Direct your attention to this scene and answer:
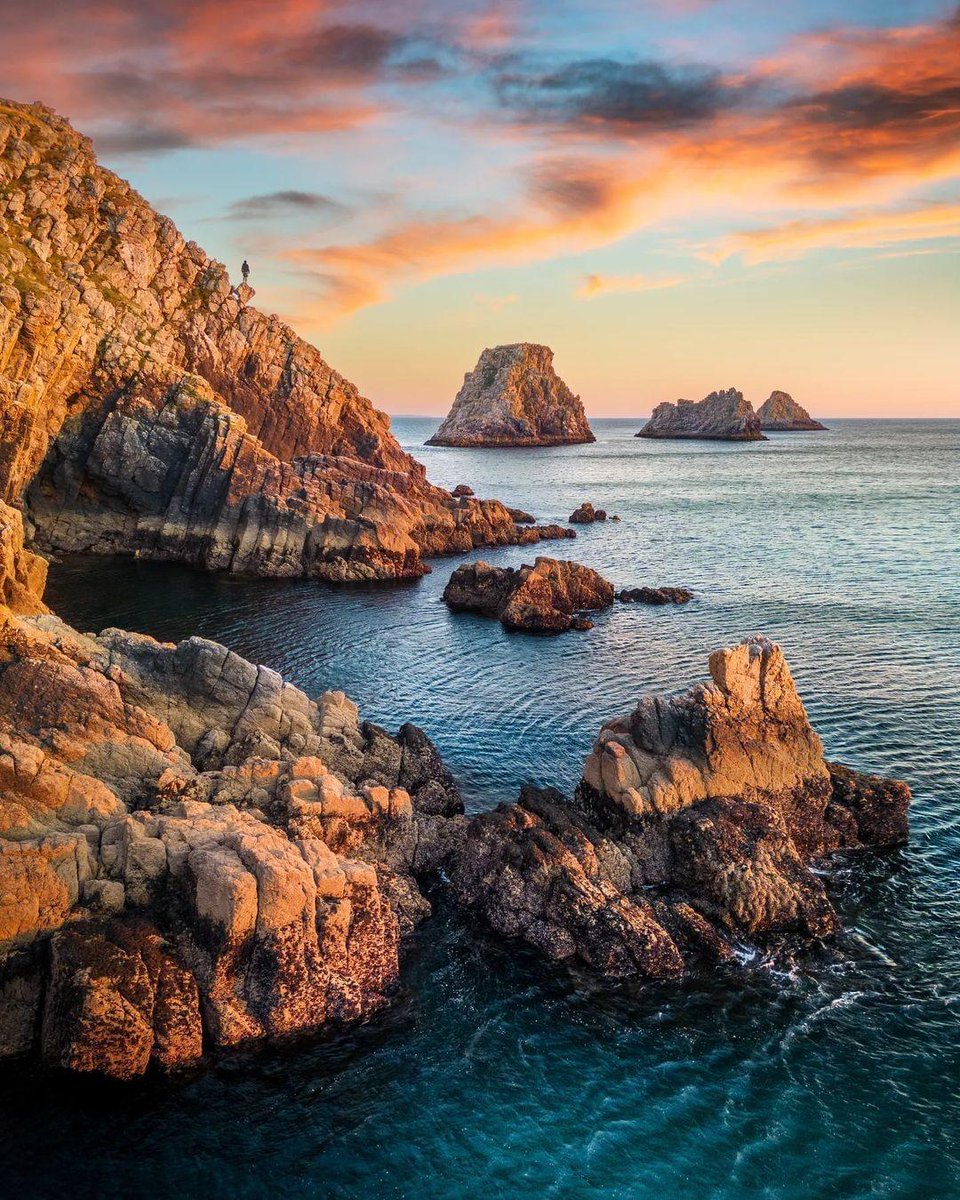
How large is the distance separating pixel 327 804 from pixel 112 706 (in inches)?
380


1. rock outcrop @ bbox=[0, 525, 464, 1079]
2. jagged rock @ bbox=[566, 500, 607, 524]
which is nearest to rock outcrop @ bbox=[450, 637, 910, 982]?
rock outcrop @ bbox=[0, 525, 464, 1079]

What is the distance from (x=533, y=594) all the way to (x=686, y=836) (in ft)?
132

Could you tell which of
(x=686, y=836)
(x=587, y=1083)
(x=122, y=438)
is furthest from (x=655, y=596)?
(x=587, y=1083)

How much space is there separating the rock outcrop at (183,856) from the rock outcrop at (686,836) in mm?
4141

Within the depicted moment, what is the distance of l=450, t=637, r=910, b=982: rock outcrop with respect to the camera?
29141mm

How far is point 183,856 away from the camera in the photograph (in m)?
26.7

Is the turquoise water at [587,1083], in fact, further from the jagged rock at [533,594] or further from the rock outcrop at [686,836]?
the jagged rock at [533,594]

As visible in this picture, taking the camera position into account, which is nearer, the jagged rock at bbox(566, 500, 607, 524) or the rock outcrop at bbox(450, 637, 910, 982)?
the rock outcrop at bbox(450, 637, 910, 982)

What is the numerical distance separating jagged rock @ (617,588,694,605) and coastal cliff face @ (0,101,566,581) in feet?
76.6

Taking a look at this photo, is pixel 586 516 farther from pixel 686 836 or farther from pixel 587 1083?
pixel 587 1083

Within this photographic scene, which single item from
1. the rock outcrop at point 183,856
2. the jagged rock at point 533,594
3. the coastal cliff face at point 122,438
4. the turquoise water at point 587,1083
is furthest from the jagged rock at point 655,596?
the rock outcrop at point 183,856

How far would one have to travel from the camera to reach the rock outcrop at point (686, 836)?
2914cm

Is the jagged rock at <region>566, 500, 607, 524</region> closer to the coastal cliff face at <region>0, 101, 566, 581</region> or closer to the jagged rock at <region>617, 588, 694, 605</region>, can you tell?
the coastal cliff face at <region>0, 101, 566, 581</region>

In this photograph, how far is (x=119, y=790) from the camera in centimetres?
3098
